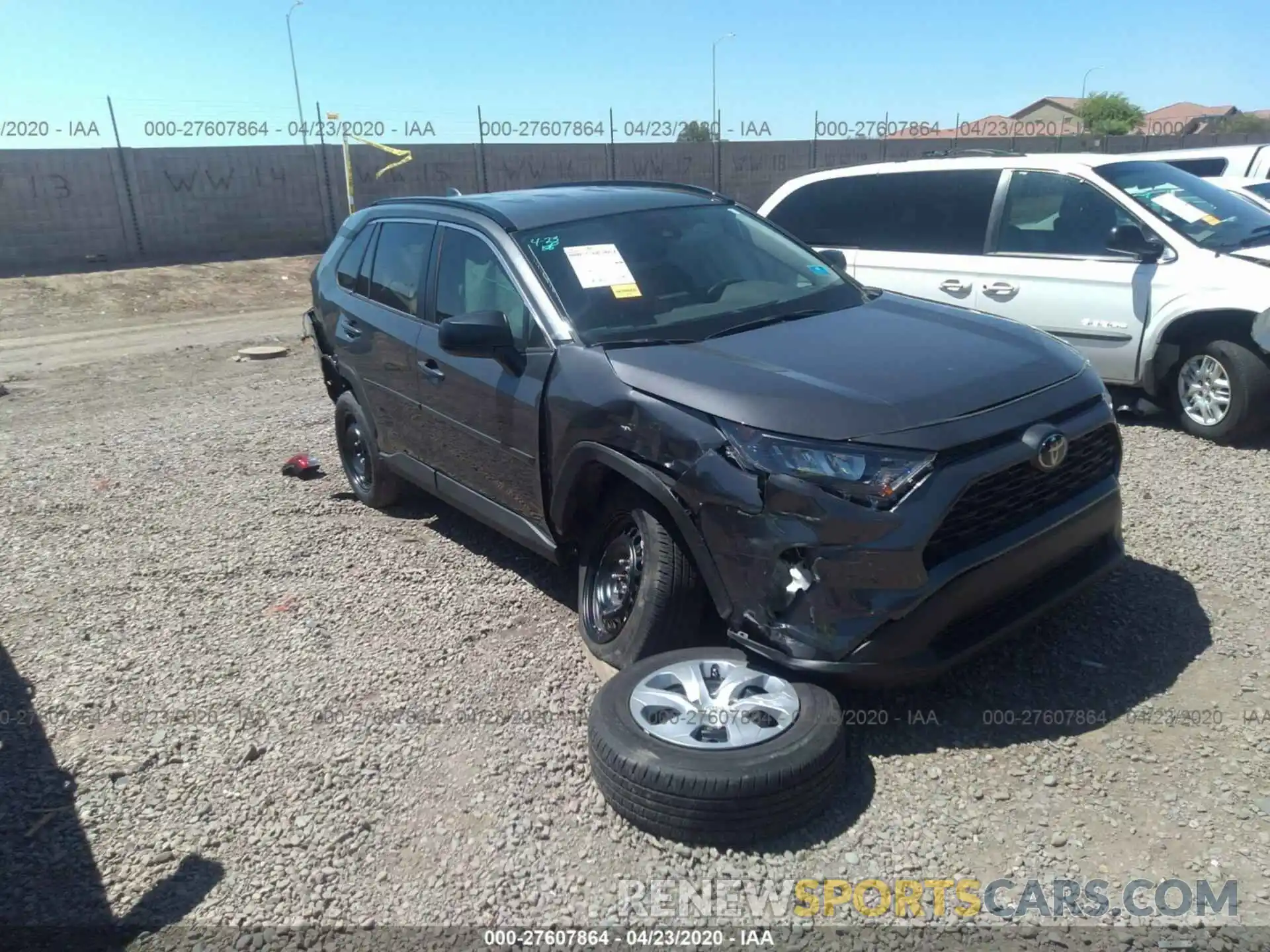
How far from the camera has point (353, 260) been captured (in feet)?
19.3

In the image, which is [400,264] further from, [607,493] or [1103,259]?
[1103,259]

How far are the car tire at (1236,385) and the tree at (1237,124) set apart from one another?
46220mm

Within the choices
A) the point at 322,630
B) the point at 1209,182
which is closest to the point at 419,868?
the point at 322,630

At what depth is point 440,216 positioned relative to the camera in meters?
4.95

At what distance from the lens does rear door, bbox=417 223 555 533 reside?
161 inches

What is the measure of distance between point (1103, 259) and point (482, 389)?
4.66m

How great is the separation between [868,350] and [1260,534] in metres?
2.66

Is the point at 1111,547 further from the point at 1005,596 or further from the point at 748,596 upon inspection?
the point at 748,596

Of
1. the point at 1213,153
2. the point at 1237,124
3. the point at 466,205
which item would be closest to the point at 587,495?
the point at 466,205

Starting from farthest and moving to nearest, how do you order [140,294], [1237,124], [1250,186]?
[1237,124], [140,294], [1250,186]

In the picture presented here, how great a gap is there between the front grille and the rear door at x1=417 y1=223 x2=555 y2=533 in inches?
67.0

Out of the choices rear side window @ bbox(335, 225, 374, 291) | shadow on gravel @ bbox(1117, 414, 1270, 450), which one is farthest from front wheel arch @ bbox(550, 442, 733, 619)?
shadow on gravel @ bbox(1117, 414, 1270, 450)

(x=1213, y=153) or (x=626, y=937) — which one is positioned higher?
(x=1213, y=153)

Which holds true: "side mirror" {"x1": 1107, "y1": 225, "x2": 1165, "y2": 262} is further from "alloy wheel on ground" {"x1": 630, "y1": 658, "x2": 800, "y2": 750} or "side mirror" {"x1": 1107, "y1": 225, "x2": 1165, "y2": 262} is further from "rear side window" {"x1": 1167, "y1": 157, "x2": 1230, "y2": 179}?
"rear side window" {"x1": 1167, "y1": 157, "x2": 1230, "y2": 179}
